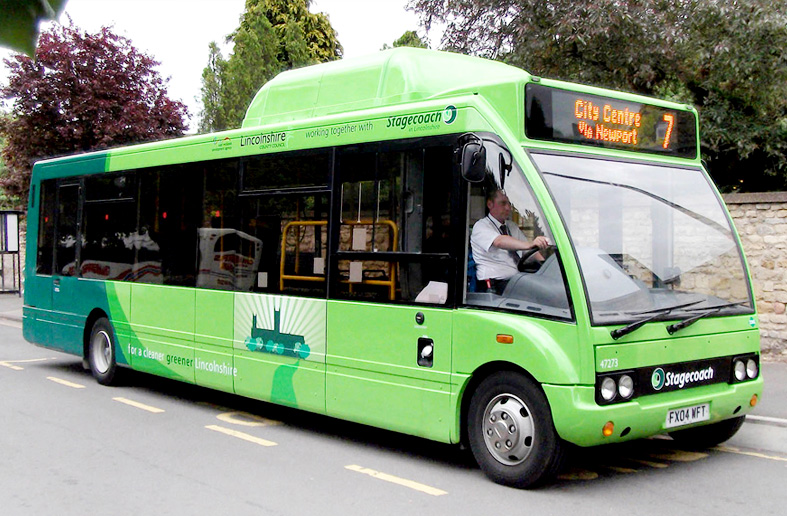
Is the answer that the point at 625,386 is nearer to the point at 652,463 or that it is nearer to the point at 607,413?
the point at 607,413

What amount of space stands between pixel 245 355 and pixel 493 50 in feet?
23.2

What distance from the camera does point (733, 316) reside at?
21.3 ft

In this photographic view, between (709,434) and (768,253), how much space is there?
15.7 feet

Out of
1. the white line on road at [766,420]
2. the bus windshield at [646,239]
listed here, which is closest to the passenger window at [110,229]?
the bus windshield at [646,239]

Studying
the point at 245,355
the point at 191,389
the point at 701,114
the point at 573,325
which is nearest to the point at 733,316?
the point at 573,325

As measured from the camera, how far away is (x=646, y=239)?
646cm

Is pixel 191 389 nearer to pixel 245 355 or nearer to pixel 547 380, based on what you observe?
pixel 245 355

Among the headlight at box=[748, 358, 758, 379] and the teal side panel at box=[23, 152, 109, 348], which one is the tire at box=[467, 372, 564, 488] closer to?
the headlight at box=[748, 358, 758, 379]

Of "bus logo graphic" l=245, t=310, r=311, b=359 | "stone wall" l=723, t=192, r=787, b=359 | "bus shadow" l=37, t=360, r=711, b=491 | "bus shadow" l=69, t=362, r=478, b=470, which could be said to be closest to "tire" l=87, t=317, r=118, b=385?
"bus shadow" l=69, t=362, r=478, b=470

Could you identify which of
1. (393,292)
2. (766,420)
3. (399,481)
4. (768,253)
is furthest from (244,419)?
(768,253)

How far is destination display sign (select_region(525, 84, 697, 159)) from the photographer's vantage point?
6.18 meters

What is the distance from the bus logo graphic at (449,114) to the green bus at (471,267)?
0.01 m

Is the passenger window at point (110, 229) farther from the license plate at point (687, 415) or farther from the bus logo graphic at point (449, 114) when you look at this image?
the license plate at point (687, 415)

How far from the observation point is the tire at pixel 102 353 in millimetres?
10172
